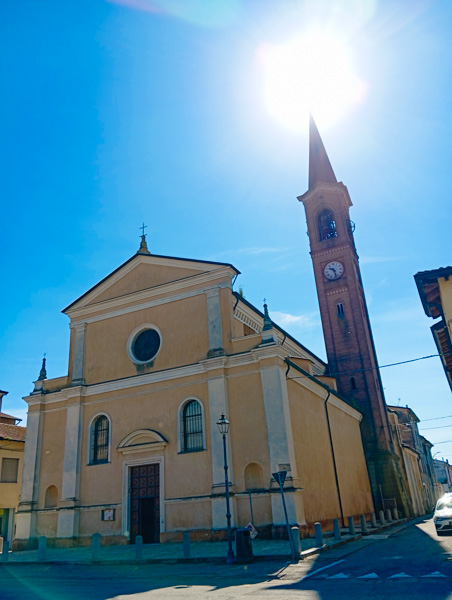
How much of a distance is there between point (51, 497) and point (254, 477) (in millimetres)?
10001

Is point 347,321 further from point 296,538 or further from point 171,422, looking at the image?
point 296,538

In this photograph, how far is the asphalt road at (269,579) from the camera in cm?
860

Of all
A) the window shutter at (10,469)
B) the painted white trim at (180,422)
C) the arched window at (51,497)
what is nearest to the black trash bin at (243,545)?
the painted white trim at (180,422)

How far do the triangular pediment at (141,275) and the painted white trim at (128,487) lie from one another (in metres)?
7.78

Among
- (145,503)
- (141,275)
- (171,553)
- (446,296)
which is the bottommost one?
(171,553)

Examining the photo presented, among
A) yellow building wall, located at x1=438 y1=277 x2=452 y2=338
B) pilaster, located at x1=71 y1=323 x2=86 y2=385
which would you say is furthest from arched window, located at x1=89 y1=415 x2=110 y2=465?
yellow building wall, located at x1=438 y1=277 x2=452 y2=338

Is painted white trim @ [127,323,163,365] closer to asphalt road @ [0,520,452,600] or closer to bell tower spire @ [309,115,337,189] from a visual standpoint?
asphalt road @ [0,520,452,600]

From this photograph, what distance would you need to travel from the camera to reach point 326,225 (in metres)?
37.6

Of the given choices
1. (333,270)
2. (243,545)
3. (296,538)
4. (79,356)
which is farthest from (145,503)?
(333,270)

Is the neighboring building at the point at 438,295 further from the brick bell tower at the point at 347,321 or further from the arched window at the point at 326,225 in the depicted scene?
the arched window at the point at 326,225

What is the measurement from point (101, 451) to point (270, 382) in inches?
343

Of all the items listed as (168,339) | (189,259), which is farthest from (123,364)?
(189,259)

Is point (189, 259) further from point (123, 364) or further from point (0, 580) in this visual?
point (0, 580)

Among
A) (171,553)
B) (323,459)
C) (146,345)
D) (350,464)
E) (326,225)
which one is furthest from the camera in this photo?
(326,225)
